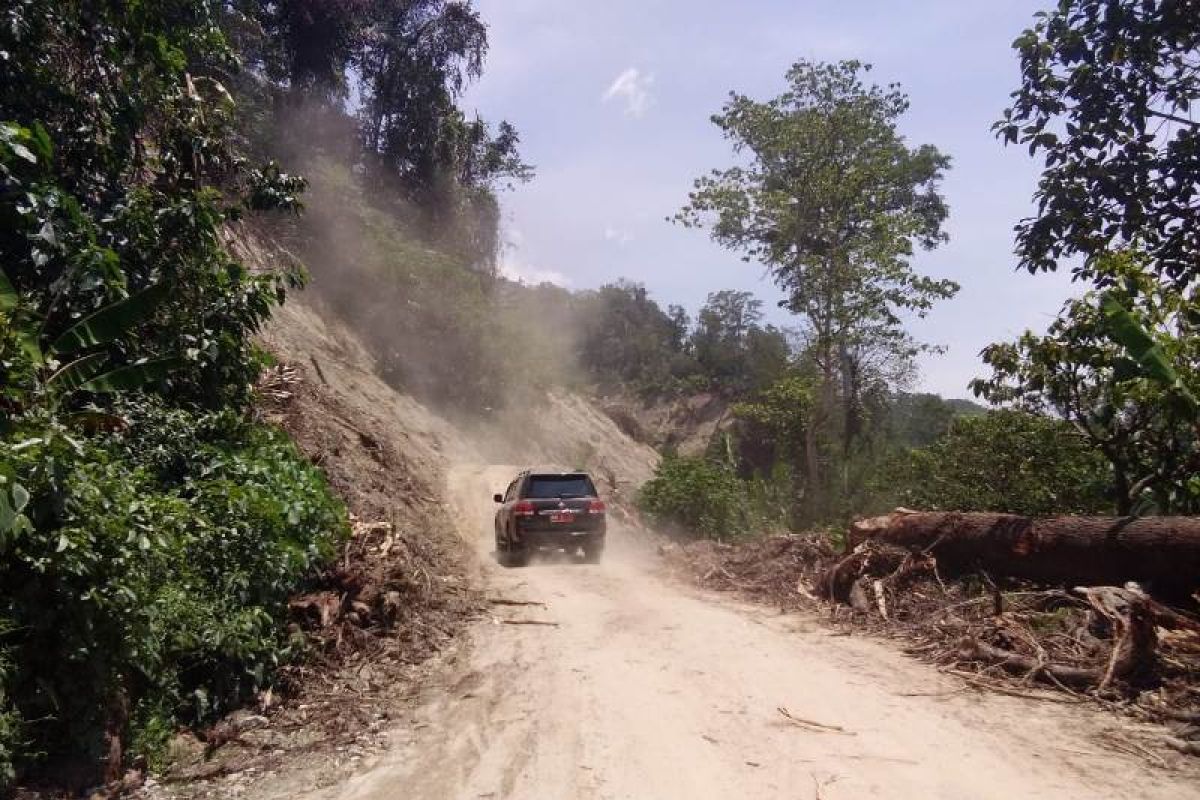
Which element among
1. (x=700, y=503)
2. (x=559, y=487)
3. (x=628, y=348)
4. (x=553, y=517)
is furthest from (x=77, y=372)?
(x=628, y=348)

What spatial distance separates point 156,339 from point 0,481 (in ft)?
14.1

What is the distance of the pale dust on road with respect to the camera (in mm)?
4355

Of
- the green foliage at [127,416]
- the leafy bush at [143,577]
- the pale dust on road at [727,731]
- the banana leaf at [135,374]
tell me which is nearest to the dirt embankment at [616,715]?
the pale dust on road at [727,731]

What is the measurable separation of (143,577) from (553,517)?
31.6 ft

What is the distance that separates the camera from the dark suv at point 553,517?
46.0ft

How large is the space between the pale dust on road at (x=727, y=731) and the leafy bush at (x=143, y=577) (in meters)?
1.42

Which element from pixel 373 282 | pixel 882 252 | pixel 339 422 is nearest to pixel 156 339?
pixel 339 422

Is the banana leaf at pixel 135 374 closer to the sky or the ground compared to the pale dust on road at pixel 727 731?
closer to the sky

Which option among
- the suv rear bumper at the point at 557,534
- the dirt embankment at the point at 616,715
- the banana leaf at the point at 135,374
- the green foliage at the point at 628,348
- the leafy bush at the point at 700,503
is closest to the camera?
the dirt embankment at the point at 616,715

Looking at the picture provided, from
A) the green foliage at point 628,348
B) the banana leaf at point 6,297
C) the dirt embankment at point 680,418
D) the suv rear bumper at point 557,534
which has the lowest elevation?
the suv rear bumper at point 557,534

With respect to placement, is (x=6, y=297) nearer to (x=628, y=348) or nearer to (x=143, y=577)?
(x=143, y=577)

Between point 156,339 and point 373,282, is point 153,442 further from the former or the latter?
point 373,282

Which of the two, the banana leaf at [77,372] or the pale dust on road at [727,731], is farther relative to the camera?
the banana leaf at [77,372]

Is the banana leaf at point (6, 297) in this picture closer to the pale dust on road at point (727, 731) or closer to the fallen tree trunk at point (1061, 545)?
the pale dust on road at point (727, 731)
